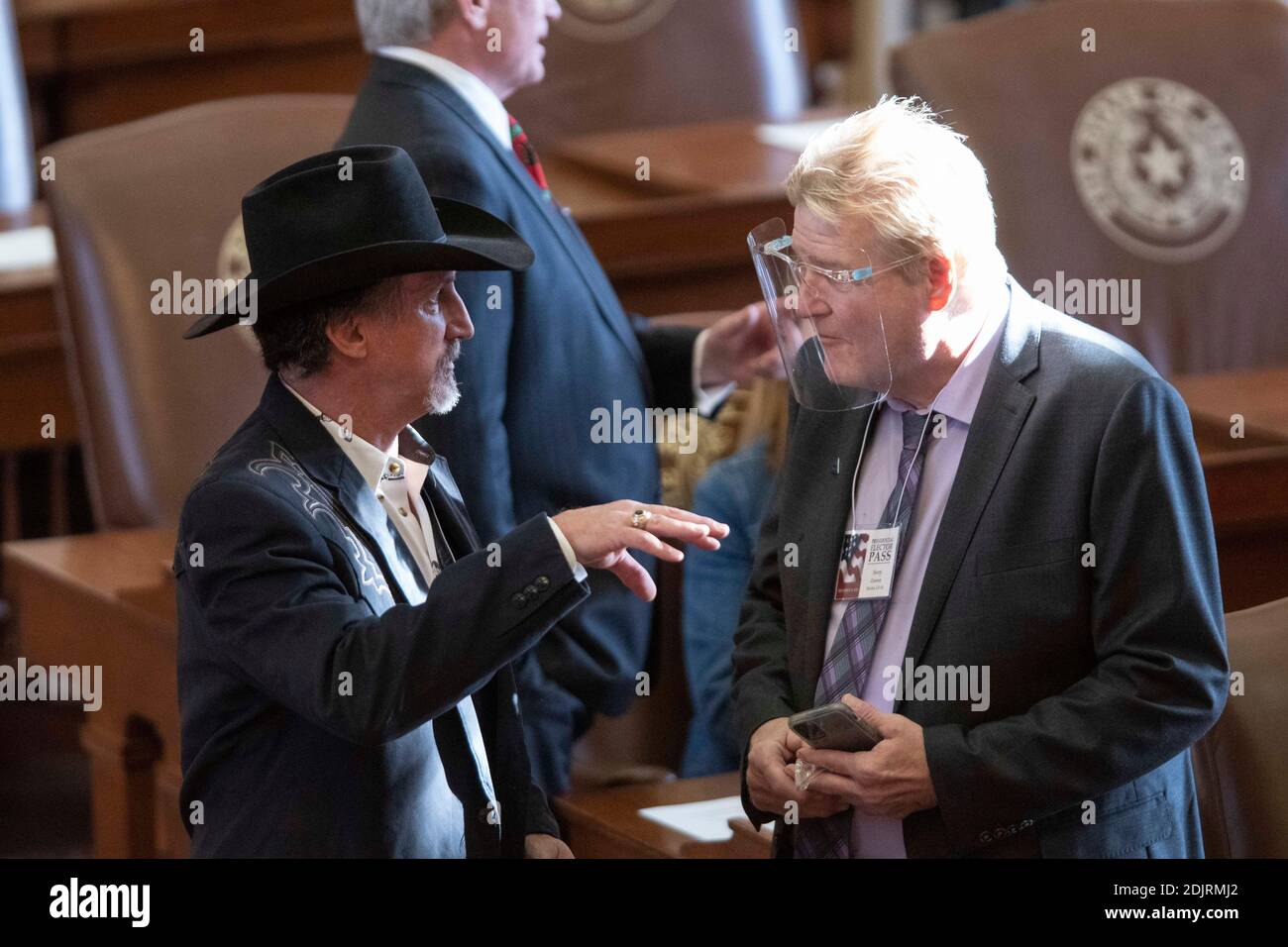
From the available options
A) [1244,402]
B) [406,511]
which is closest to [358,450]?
[406,511]

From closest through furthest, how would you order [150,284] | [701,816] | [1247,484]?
1. [701,816]
2. [1247,484]
3. [150,284]

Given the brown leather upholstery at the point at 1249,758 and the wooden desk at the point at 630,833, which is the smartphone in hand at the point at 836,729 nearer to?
the wooden desk at the point at 630,833

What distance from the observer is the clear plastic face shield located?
1972 mm

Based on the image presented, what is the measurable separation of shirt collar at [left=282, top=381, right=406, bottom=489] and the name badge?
49 centimetres

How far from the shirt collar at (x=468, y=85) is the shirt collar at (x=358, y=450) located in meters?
0.63

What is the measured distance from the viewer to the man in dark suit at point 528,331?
226cm

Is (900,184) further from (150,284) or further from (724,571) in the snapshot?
(150,284)

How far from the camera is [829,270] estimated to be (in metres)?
1.97

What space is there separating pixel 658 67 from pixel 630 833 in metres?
2.70

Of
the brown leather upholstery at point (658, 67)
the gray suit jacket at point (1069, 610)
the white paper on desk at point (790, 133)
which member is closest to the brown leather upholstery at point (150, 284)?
the white paper on desk at point (790, 133)

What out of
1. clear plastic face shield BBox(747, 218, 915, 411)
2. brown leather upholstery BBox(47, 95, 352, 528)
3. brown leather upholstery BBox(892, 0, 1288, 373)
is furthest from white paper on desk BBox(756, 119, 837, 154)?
clear plastic face shield BBox(747, 218, 915, 411)

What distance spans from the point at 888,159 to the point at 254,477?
0.67 metres

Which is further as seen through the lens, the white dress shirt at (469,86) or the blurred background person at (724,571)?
the blurred background person at (724,571)
